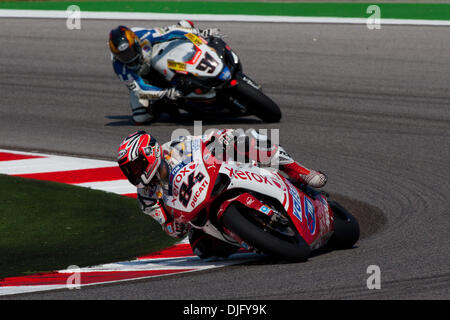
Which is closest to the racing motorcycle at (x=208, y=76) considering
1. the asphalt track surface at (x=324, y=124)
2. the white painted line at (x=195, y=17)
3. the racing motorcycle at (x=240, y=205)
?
the asphalt track surface at (x=324, y=124)

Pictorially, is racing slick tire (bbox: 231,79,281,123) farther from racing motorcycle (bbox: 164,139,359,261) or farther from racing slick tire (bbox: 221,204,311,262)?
racing slick tire (bbox: 221,204,311,262)

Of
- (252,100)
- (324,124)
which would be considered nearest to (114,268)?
(252,100)

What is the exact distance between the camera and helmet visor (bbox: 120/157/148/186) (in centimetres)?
668

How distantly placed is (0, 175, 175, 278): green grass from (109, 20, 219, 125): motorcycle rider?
2.80 metres

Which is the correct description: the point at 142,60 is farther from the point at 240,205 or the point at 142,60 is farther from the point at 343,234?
the point at 240,205

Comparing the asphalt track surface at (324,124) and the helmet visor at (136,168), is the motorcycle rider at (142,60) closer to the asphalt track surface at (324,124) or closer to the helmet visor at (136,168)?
the asphalt track surface at (324,124)

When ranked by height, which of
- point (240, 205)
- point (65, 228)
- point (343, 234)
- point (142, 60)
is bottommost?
point (65, 228)

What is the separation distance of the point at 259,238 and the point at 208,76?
662 centimetres

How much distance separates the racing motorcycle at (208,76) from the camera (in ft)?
42.2

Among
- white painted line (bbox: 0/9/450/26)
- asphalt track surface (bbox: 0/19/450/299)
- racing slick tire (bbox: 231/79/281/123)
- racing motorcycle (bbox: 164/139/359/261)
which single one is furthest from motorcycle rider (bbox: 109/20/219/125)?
white painted line (bbox: 0/9/450/26)

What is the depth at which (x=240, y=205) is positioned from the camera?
6.64 m

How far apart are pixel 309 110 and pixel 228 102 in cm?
147
